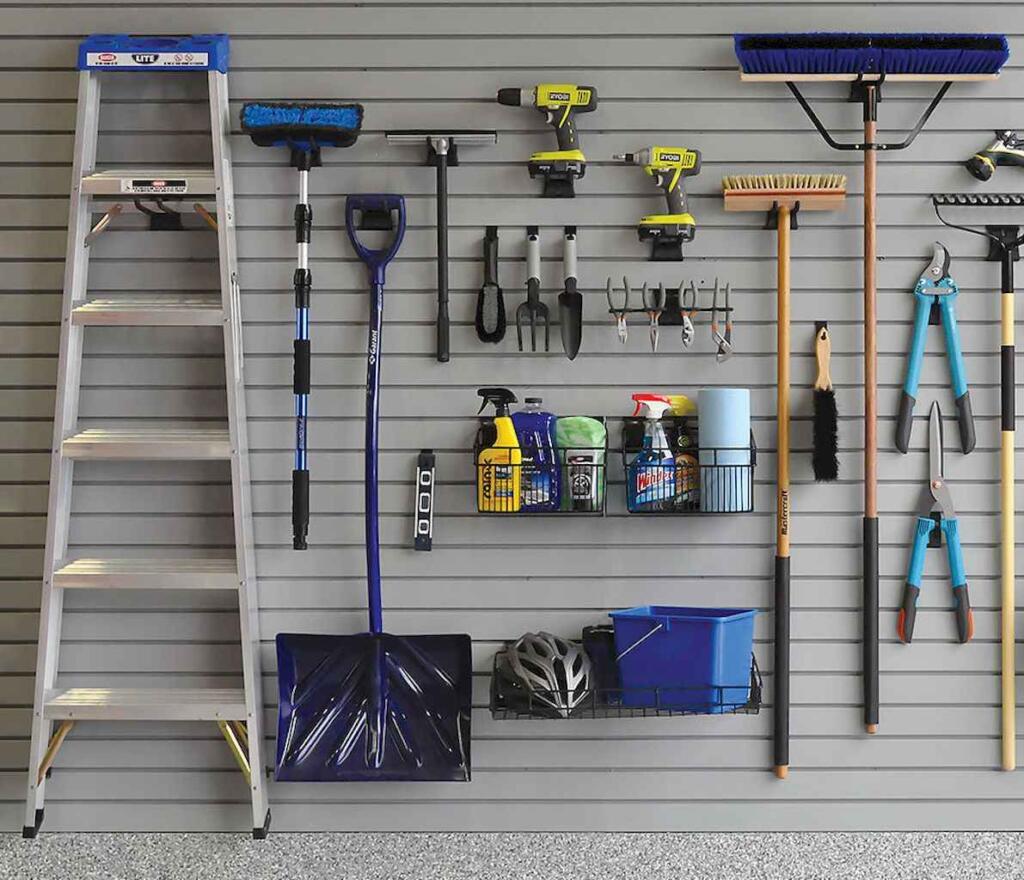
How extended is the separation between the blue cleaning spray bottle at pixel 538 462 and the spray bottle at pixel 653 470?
0.19m

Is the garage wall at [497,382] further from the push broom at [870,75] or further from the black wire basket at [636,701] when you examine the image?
the black wire basket at [636,701]

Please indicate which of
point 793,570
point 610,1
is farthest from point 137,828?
point 610,1

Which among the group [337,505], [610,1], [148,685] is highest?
[610,1]

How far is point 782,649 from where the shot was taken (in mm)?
2631

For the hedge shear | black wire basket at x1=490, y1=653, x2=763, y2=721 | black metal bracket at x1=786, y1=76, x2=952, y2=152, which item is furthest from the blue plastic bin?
black metal bracket at x1=786, y1=76, x2=952, y2=152

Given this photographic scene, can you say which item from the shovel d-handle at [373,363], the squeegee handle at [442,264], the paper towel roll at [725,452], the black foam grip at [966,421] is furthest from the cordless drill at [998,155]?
the shovel d-handle at [373,363]

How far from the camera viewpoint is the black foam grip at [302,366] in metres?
2.55

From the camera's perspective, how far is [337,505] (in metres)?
2.69

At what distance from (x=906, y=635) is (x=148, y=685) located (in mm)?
1986

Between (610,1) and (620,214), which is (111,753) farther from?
(610,1)

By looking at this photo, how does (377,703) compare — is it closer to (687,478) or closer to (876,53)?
(687,478)

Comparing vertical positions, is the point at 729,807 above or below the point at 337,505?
below

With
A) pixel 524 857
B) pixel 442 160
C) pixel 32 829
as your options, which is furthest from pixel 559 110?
pixel 32 829

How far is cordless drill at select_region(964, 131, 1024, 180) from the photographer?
2.59 metres
